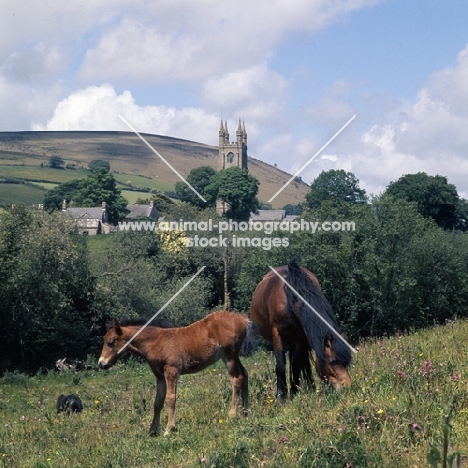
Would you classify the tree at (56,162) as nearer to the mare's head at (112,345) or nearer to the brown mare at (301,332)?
the mare's head at (112,345)

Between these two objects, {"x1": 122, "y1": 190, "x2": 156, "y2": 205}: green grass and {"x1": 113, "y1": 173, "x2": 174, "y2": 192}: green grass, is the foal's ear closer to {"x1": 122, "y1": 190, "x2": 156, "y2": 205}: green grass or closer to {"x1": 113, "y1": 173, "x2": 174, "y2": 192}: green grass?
{"x1": 122, "y1": 190, "x2": 156, "y2": 205}: green grass

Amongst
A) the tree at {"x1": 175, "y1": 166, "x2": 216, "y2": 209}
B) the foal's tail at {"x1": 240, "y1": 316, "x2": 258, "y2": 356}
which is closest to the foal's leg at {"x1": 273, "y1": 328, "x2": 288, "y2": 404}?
the foal's tail at {"x1": 240, "y1": 316, "x2": 258, "y2": 356}

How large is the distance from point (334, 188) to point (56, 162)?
4503 inches

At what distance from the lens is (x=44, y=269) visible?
39.4m

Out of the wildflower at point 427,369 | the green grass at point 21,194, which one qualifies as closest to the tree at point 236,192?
the green grass at point 21,194

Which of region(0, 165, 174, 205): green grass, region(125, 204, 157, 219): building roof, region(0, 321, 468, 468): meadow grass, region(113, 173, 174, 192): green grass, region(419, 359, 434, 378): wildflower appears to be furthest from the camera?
region(113, 173, 174, 192): green grass

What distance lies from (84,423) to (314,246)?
37334 millimetres

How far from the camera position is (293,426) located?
7.83 metres

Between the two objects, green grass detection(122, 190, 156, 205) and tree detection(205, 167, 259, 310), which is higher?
green grass detection(122, 190, 156, 205)

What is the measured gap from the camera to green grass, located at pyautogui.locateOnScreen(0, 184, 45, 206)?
134250mm

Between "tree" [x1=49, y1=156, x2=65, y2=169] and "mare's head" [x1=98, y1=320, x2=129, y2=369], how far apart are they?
184746 millimetres

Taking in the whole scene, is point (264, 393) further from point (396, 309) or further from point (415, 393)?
point (396, 309)

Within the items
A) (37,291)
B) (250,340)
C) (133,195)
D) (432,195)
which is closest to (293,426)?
(250,340)

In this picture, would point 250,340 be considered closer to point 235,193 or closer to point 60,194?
point 235,193
